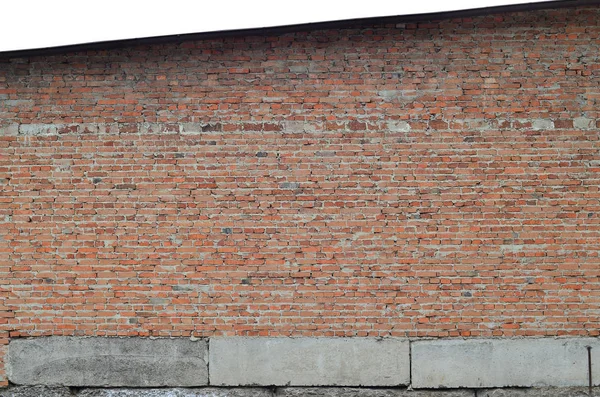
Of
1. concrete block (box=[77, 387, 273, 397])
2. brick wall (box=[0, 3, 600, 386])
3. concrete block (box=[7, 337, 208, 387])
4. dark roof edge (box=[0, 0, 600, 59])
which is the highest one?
dark roof edge (box=[0, 0, 600, 59])

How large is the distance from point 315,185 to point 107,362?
112 inches

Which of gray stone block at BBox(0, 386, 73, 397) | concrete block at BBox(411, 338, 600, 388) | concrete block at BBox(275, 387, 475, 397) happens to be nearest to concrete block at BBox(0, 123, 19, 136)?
gray stone block at BBox(0, 386, 73, 397)

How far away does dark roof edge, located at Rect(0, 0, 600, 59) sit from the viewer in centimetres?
Result: 555

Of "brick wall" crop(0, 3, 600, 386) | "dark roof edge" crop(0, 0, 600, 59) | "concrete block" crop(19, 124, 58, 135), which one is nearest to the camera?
"dark roof edge" crop(0, 0, 600, 59)

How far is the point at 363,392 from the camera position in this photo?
5.65 metres

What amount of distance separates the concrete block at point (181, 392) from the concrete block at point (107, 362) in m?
0.07

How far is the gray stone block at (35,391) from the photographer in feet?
18.9

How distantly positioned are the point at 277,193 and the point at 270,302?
1.13 meters

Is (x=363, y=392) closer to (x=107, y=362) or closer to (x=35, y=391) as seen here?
(x=107, y=362)

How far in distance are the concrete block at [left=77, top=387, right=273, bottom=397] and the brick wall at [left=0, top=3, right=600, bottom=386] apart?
23.6 inches

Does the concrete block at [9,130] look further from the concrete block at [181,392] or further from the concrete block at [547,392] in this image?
the concrete block at [547,392]

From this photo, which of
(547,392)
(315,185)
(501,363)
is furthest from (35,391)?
(547,392)

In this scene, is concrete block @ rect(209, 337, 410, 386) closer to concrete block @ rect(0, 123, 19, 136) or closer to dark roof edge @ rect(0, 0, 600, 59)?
concrete block @ rect(0, 123, 19, 136)

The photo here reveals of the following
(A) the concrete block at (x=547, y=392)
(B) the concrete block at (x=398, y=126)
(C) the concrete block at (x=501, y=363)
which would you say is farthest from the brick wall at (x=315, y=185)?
(A) the concrete block at (x=547, y=392)
